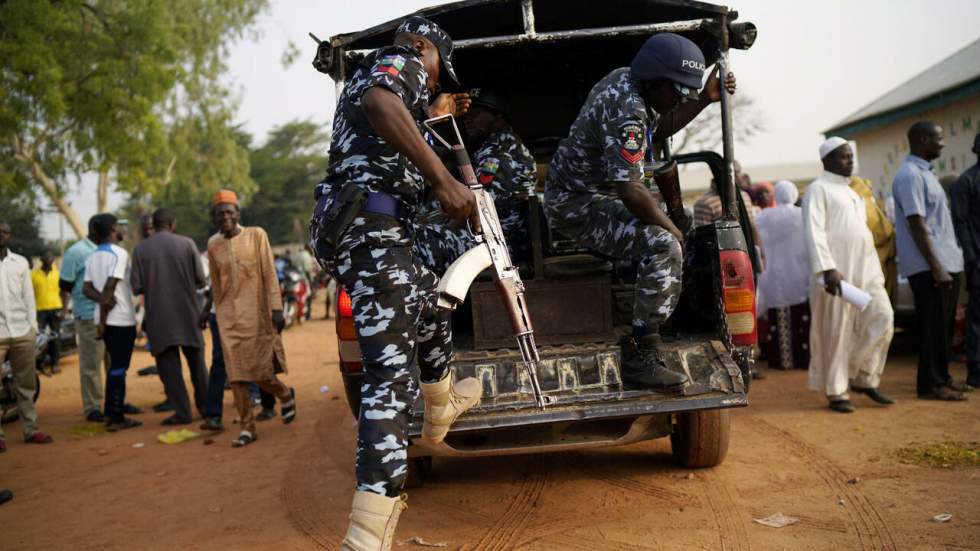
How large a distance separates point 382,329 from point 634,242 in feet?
5.92

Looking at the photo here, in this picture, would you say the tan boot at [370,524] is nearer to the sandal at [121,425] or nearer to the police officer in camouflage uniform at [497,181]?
the police officer in camouflage uniform at [497,181]

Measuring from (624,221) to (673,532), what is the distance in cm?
162

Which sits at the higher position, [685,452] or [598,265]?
[598,265]

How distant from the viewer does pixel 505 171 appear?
5410 mm

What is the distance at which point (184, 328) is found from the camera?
25.5 feet

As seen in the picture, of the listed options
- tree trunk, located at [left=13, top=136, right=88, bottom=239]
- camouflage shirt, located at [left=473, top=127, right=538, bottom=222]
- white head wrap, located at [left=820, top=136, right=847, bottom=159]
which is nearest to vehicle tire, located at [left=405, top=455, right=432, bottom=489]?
camouflage shirt, located at [left=473, top=127, right=538, bottom=222]

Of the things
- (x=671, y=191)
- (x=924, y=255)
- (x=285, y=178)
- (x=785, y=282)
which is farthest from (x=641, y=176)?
(x=285, y=178)

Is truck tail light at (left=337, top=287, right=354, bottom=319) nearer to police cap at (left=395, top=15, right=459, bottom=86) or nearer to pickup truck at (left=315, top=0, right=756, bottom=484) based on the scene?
pickup truck at (left=315, top=0, right=756, bottom=484)

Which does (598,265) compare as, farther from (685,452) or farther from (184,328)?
(184,328)

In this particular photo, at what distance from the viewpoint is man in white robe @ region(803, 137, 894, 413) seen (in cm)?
632

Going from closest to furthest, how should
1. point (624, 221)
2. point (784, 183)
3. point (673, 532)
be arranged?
point (673, 532) → point (624, 221) → point (784, 183)

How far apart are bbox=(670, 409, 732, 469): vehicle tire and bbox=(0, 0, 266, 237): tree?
47.2 ft

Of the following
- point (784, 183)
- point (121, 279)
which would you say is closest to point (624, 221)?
point (784, 183)

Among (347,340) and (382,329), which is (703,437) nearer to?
(347,340)
